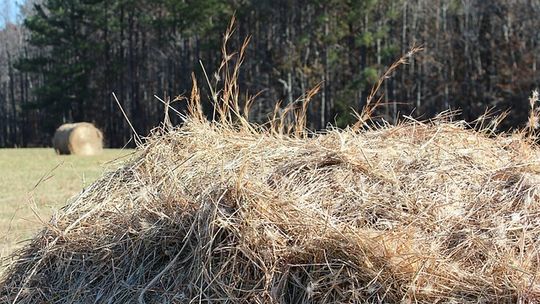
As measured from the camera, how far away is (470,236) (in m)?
2.79

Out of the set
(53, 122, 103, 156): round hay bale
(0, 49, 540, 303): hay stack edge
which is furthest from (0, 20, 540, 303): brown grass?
(53, 122, 103, 156): round hay bale

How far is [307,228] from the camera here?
2822mm

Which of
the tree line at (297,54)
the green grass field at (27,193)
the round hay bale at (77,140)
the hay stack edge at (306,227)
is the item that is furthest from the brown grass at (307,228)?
the tree line at (297,54)

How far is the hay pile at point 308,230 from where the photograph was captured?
2695mm

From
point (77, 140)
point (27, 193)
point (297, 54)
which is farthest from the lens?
point (297, 54)

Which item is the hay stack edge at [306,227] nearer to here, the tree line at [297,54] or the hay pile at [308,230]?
the hay pile at [308,230]

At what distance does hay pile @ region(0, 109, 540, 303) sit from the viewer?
270cm

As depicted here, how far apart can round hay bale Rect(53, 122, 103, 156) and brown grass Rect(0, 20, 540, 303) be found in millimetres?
23529

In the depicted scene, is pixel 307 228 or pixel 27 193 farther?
pixel 27 193

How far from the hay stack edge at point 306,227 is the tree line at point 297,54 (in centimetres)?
2425

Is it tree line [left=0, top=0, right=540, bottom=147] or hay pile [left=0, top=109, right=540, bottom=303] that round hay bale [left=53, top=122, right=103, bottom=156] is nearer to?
tree line [left=0, top=0, right=540, bottom=147]

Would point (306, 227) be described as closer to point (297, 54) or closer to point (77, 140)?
point (77, 140)

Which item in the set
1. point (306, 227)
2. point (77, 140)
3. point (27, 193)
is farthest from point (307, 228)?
point (77, 140)

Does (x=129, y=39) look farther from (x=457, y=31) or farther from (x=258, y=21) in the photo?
(x=457, y=31)
